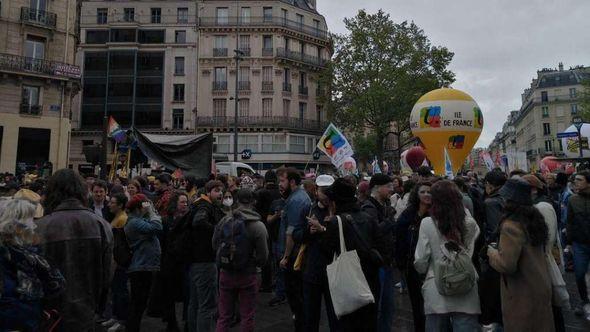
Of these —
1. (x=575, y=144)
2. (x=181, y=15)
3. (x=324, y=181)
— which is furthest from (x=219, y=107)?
(x=324, y=181)

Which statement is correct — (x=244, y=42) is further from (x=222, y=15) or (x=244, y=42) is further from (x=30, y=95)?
(x=30, y=95)

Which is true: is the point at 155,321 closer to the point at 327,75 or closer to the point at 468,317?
the point at 468,317

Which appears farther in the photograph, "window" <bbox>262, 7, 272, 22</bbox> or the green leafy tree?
"window" <bbox>262, 7, 272, 22</bbox>

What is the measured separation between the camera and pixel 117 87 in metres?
42.0

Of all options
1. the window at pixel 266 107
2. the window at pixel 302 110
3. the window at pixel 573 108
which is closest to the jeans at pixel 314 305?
the window at pixel 266 107

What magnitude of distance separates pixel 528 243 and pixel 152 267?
428 cm

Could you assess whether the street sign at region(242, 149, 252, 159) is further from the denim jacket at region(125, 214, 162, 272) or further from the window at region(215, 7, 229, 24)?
the denim jacket at region(125, 214, 162, 272)

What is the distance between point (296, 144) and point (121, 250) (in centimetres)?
3635

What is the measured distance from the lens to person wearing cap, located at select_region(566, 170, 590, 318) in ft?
18.7

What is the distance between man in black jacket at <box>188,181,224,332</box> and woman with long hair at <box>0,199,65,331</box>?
2.09 meters

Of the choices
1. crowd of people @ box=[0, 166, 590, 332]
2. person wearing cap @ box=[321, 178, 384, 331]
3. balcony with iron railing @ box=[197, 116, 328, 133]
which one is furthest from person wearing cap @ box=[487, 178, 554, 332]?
balcony with iron railing @ box=[197, 116, 328, 133]

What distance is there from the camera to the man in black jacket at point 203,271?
4684 millimetres

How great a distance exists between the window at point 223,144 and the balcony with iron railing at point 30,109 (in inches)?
668

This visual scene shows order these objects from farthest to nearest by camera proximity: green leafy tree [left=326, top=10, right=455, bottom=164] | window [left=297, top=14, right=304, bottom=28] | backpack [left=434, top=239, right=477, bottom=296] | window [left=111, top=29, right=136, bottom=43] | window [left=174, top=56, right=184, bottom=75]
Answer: window [left=297, top=14, right=304, bottom=28]
window [left=174, top=56, right=184, bottom=75]
window [left=111, top=29, right=136, bottom=43]
green leafy tree [left=326, top=10, right=455, bottom=164]
backpack [left=434, top=239, right=477, bottom=296]
